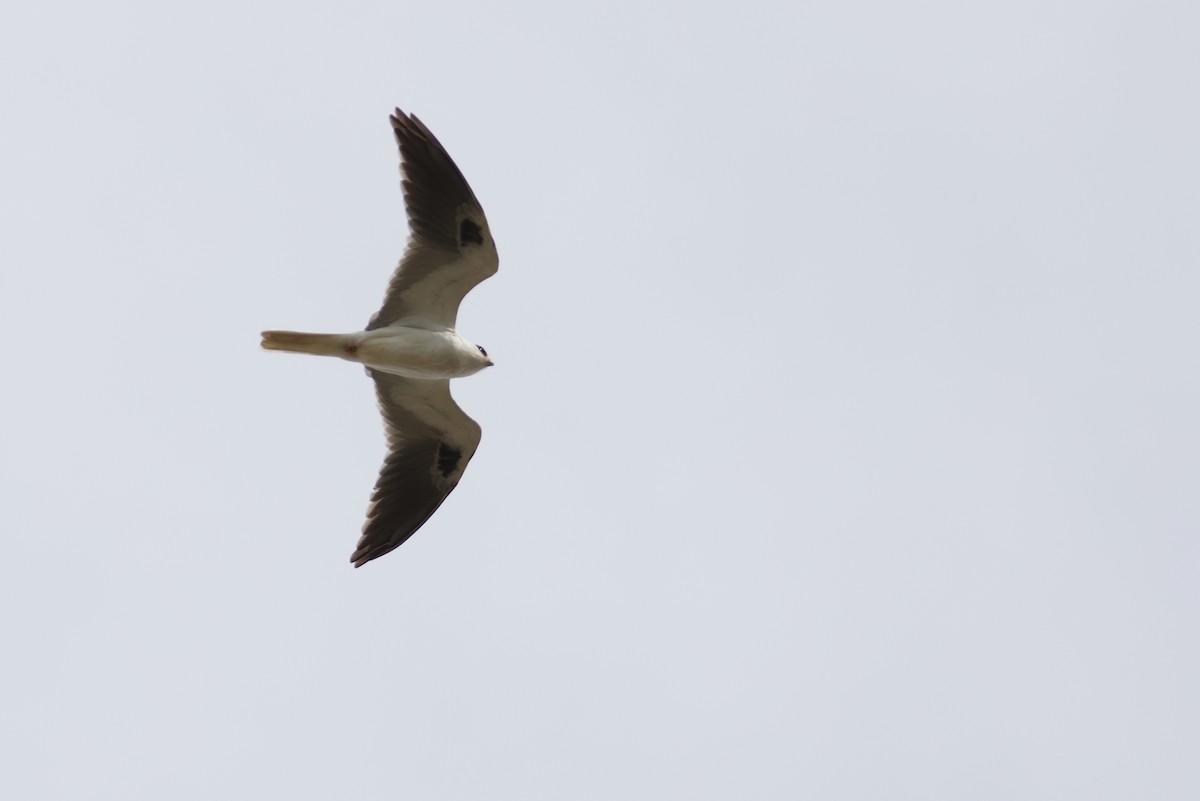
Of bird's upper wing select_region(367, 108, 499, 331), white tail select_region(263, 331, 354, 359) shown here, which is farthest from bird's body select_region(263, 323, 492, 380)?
bird's upper wing select_region(367, 108, 499, 331)

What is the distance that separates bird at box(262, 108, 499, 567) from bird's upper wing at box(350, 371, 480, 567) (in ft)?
0.03

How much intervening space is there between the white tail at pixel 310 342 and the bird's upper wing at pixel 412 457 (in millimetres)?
1065

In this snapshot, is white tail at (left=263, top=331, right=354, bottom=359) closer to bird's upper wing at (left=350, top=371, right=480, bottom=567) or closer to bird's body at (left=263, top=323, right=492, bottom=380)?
bird's body at (left=263, top=323, right=492, bottom=380)

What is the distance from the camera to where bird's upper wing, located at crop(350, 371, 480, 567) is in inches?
633

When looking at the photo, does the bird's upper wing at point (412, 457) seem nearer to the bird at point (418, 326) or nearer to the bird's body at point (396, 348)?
the bird at point (418, 326)

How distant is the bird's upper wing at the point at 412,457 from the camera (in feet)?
52.7

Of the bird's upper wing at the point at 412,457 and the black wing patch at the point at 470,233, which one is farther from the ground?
the black wing patch at the point at 470,233

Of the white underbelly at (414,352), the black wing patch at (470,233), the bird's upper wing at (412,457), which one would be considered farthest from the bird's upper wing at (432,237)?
the bird's upper wing at (412,457)

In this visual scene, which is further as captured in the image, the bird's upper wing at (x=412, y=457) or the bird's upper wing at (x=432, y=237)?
the bird's upper wing at (x=412, y=457)

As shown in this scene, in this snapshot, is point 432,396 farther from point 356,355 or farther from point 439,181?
point 439,181

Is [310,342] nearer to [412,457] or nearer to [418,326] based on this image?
[418,326]

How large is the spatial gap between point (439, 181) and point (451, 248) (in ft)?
2.19

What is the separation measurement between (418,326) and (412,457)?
5.54 feet

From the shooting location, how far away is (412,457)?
16.4 meters
